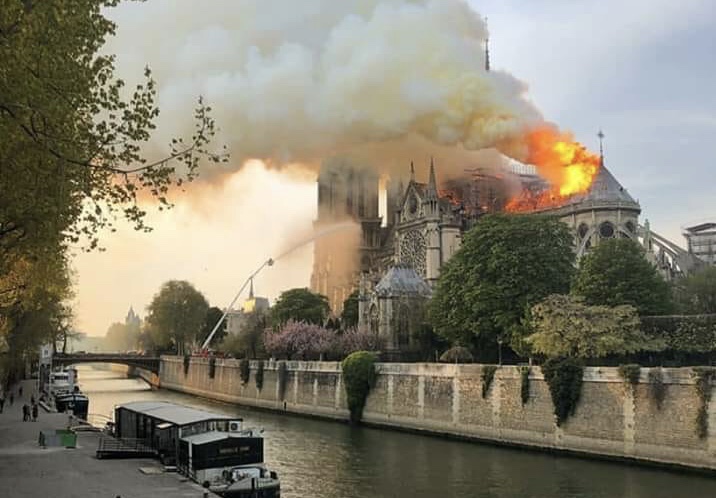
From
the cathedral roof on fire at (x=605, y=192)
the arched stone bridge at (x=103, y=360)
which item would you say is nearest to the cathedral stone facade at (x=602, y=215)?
the cathedral roof on fire at (x=605, y=192)

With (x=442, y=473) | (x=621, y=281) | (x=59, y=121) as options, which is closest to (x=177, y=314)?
(x=621, y=281)

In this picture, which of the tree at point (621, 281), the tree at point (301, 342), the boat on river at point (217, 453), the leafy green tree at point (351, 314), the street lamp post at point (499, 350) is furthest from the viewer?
the leafy green tree at point (351, 314)

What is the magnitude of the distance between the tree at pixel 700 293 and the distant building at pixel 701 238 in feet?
105

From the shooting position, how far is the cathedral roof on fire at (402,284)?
72.0 m

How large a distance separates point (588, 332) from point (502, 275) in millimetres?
9774

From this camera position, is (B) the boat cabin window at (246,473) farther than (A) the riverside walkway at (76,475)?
Yes

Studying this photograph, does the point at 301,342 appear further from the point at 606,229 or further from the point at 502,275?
the point at 606,229

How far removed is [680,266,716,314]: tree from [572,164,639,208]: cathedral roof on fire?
2206 cm

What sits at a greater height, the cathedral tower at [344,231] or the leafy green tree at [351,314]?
the cathedral tower at [344,231]

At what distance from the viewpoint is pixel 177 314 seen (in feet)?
349

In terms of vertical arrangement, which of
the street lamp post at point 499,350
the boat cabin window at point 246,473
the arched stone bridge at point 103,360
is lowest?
the boat cabin window at point 246,473

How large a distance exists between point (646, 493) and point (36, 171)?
70.8 ft

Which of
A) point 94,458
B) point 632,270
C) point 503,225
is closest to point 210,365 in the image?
point 503,225

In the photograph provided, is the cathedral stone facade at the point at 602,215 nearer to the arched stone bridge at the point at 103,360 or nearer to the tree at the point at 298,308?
the tree at the point at 298,308
